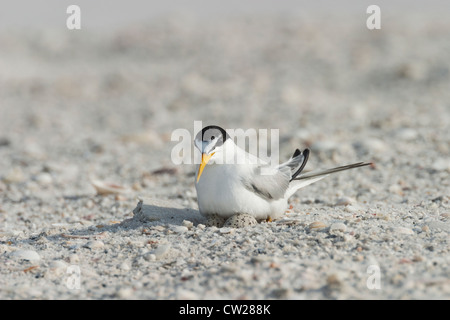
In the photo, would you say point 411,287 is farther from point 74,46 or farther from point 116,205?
point 74,46

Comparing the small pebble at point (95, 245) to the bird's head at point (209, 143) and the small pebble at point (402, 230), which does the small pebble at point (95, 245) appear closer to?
the bird's head at point (209, 143)

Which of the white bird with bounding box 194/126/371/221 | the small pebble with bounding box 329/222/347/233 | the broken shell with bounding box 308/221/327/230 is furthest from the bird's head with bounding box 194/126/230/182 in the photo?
the small pebble with bounding box 329/222/347/233

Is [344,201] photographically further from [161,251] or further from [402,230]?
[161,251]

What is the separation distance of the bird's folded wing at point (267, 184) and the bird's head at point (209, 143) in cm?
28

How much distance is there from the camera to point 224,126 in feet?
31.7

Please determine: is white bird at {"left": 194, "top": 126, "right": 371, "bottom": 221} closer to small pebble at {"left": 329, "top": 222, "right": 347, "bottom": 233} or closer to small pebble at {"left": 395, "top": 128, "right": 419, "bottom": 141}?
small pebble at {"left": 329, "top": 222, "right": 347, "bottom": 233}

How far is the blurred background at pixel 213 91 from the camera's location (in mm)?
7398

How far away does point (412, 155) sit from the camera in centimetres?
699

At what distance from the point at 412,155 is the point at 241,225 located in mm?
3351

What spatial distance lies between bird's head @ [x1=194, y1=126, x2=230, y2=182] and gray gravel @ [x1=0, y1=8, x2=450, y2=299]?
0.52m

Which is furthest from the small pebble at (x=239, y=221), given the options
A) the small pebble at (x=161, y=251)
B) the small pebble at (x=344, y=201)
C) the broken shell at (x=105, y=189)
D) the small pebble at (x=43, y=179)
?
the small pebble at (x=43, y=179)

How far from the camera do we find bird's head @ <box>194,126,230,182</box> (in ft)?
13.9

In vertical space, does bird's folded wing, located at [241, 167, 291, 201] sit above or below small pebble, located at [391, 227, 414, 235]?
above

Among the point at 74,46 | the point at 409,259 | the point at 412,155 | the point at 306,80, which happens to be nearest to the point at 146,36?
the point at 74,46
